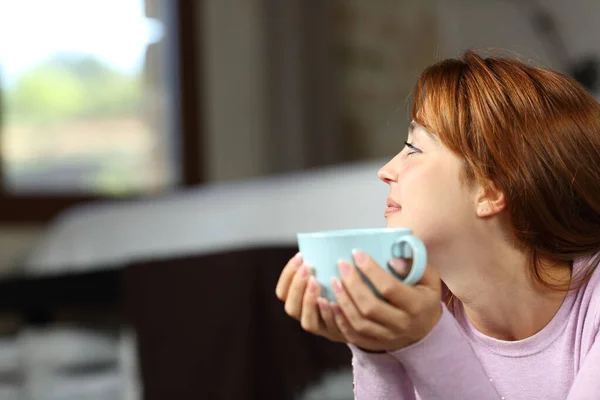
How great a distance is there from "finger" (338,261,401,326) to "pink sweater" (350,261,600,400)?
4 cm

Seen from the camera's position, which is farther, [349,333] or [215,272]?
[215,272]

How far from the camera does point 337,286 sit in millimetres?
289

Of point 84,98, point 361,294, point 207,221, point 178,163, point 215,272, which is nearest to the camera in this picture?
point 361,294

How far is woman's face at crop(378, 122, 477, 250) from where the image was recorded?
0.32 m

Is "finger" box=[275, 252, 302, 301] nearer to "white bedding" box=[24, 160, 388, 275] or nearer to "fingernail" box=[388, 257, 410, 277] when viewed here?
"fingernail" box=[388, 257, 410, 277]

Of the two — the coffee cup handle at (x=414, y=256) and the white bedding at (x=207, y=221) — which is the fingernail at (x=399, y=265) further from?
the white bedding at (x=207, y=221)

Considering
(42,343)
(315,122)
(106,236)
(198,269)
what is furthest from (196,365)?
(315,122)

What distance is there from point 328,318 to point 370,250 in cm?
3

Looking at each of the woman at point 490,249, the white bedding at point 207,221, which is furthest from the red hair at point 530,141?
the white bedding at point 207,221

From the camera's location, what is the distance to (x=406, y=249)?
0.30 metres

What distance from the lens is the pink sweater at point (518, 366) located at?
0.32 metres

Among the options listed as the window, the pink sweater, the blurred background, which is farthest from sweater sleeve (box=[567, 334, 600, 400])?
the window

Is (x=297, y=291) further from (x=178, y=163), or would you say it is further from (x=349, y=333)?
(x=178, y=163)

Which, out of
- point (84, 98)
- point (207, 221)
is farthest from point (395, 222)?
point (84, 98)
